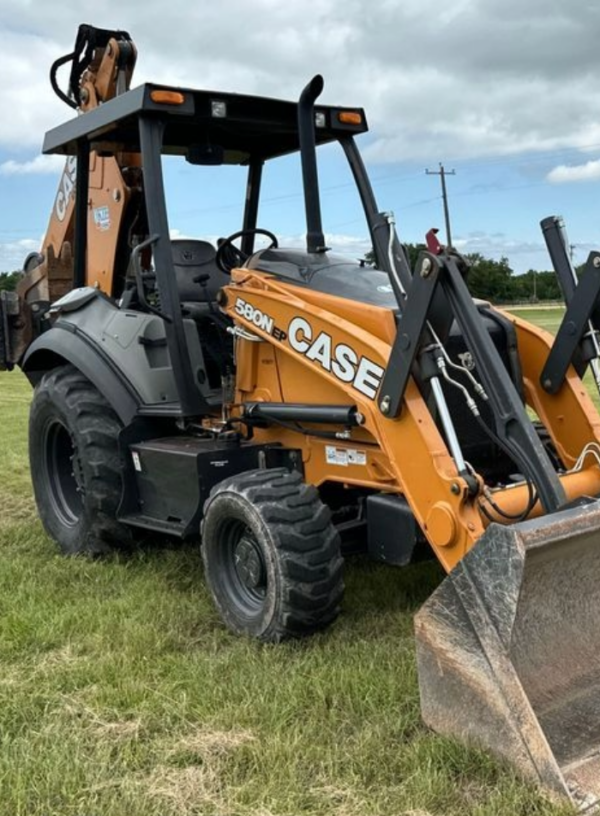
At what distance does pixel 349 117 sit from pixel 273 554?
267 centimetres

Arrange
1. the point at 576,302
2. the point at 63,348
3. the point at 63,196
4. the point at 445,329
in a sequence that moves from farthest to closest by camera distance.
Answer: the point at 63,196
the point at 63,348
the point at 576,302
the point at 445,329

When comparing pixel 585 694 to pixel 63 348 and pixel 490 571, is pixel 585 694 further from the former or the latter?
pixel 63 348

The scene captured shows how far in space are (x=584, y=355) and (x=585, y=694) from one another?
1649mm

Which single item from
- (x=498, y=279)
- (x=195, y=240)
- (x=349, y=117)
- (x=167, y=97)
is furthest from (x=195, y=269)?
(x=498, y=279)

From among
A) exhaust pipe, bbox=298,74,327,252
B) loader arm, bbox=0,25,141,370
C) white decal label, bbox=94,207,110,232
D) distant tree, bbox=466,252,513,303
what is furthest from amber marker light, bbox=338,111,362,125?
distant tree, bbox=466,252,513,303

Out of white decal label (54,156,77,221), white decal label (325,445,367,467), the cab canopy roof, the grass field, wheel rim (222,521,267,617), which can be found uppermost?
the cab canopy roof

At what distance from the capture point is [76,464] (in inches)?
212

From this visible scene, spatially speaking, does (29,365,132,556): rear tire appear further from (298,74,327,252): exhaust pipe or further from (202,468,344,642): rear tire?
(298,74,327,252): exhaust pipe

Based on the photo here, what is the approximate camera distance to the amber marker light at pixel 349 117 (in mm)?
5297

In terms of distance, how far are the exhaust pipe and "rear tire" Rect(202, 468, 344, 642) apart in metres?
1.39

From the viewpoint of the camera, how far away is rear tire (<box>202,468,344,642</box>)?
155 inches

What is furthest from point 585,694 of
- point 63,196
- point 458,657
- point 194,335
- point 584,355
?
point 63,196

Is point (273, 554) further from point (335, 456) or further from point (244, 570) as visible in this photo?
point (335, 456)

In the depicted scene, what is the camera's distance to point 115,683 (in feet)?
12.4
